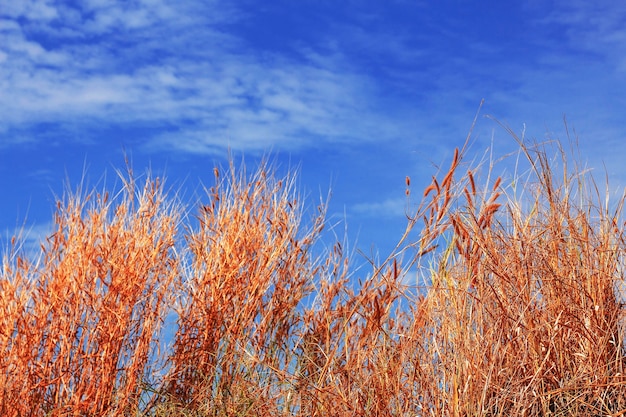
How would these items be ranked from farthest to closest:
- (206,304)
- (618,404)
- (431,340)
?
(206,304)
(431,340)
(618,404)

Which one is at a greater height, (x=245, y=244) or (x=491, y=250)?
(x=245, y=244)

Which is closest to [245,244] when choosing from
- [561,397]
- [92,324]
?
[92,324]

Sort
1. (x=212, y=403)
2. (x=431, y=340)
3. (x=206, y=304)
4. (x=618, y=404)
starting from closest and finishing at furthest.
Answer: (x=618, y=404)
(x=431, y=340)
(x=212, y=403)
(x=206, y=304)

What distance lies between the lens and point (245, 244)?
13.5 feet

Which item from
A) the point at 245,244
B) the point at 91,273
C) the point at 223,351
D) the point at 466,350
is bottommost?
the point at 466,350

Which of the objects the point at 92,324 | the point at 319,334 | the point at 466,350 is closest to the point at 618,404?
the point at 466,350

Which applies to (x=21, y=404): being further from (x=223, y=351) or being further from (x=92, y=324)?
(x=223, y=351)

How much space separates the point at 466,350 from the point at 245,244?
1579 millimetres

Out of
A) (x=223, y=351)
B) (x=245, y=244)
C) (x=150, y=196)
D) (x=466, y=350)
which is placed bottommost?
(x=466, y=350)

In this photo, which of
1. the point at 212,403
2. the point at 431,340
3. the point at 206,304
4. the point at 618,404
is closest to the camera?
the point at 618,404

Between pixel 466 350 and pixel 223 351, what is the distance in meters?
1.50

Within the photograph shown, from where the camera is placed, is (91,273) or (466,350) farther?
(91,273)

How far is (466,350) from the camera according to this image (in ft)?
9.68

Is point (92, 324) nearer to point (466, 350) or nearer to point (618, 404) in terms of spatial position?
point (466, 350)
